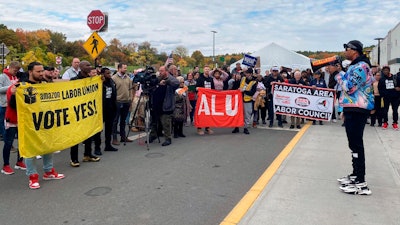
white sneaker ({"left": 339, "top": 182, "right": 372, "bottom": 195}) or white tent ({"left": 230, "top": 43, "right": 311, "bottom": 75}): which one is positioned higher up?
white tent ({"left": 230, "top": 43, "right": 311, "bottom": 75})

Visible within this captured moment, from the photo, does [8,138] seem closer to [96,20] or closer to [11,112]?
[11,112]

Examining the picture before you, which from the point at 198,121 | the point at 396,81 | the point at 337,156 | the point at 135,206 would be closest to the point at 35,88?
the point at 135,206

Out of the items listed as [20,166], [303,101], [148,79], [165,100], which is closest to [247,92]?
[303,101]

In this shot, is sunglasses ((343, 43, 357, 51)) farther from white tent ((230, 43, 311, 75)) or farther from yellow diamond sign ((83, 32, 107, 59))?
white tent ((230, 43, 311, 75))

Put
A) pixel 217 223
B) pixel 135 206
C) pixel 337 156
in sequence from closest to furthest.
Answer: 1. pixel 217 223
2. pixel 135 206
3. pixel 337 156

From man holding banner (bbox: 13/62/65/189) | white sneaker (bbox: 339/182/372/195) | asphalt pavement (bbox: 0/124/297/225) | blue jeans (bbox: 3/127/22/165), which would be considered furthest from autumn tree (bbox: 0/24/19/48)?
white sneaker (bbox: 339/182/372/195)

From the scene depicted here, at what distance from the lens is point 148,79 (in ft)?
26.9

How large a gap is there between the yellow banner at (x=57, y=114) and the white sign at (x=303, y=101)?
252 inches

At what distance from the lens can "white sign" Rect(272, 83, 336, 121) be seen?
11.1m

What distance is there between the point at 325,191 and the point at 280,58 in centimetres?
2551

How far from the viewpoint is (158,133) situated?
30.0ft

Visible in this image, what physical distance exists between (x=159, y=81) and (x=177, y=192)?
13.2 ft

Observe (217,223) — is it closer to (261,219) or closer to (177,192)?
(261,219)

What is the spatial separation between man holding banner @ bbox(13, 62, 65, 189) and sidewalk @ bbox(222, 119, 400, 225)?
3.20 m
